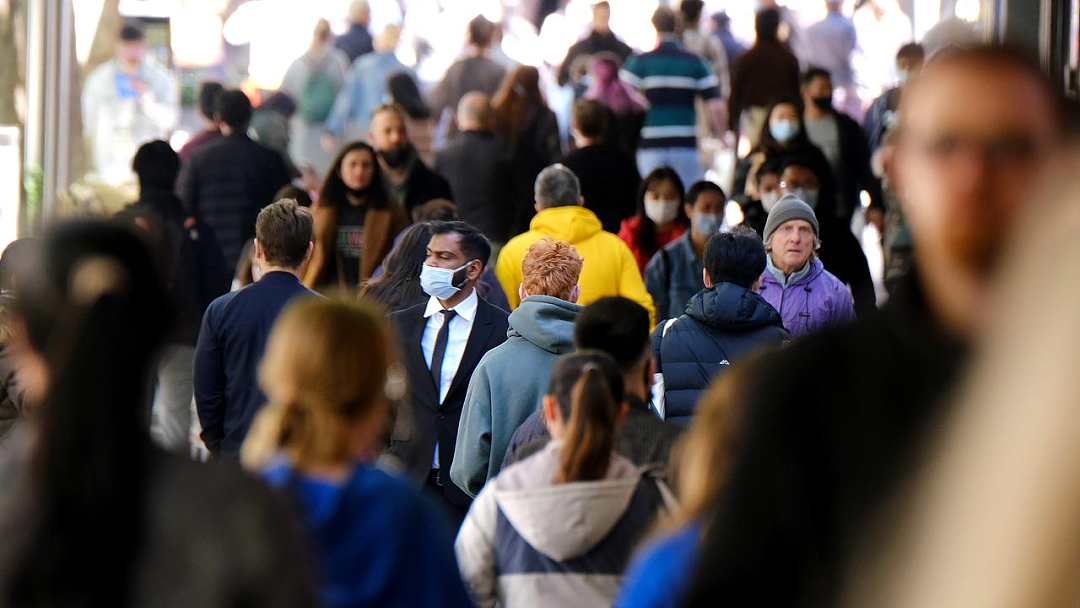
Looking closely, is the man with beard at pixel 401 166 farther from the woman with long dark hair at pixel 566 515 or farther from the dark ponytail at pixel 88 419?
the dark ponytail at pixel 88 419

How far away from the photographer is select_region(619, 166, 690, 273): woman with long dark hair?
33.6 feet

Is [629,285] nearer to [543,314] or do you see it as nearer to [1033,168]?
[543,314]

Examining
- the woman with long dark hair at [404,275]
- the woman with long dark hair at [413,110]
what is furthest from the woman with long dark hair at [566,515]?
the woman with long dark hair at [413,110]

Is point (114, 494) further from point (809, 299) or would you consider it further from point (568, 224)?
point (568, 224)

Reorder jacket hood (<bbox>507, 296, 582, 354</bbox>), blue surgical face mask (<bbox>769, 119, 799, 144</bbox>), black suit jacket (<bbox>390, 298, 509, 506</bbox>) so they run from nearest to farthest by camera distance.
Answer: jacket hood (<bbox>507, 296, 582, 354</bbox>), black suit jacket (<bbox>390, 298, 509, 506</bbox>), blue surgical face mask (<bbox>769, 119, 799, 144</bbox>)

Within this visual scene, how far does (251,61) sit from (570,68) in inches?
130

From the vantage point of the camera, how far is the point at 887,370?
3.75 ft

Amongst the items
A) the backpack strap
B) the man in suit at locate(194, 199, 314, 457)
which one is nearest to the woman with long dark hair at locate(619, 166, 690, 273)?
the backpack strap

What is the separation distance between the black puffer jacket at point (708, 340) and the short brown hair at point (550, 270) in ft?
1.58

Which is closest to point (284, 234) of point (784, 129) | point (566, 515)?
point (566, 515)

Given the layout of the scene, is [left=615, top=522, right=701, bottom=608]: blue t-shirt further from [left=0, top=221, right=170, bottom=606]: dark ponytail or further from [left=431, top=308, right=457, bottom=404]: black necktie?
[left=431, top=308, right=457, bottom=404]: black necktie

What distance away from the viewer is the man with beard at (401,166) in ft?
33.3

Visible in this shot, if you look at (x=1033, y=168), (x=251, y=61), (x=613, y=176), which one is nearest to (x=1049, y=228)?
(x=1033, y=168)

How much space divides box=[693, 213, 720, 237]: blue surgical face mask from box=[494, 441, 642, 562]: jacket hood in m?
5.79
